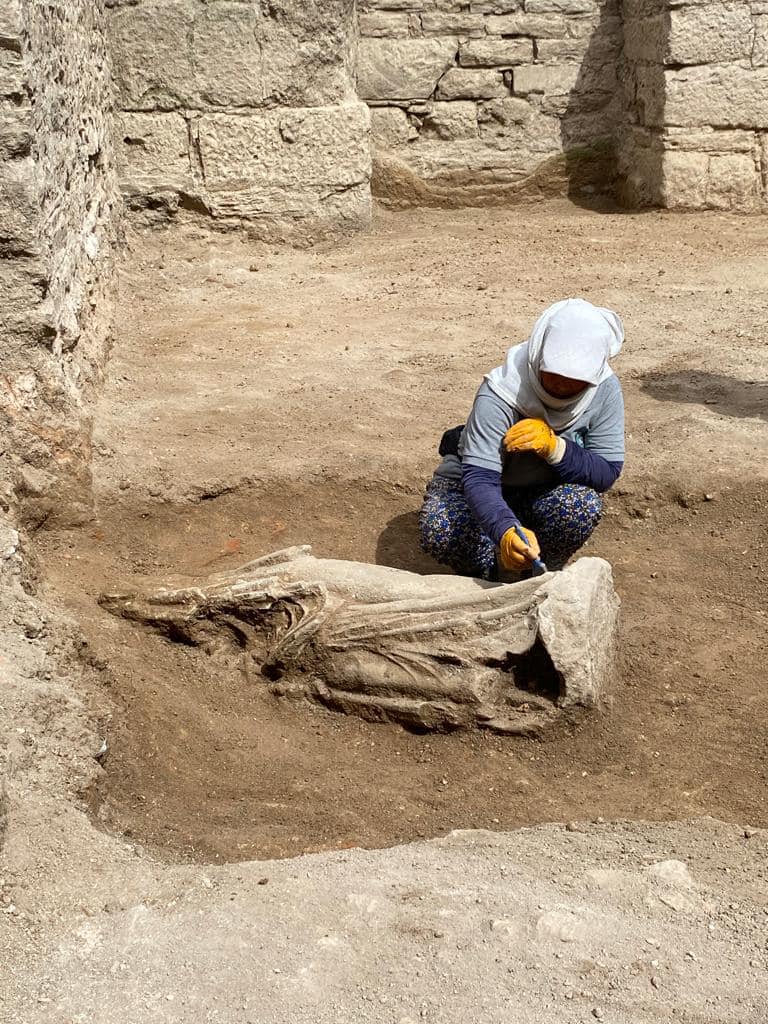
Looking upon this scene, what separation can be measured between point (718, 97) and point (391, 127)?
240 centimetres

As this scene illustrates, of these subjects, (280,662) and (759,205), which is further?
(759,205)

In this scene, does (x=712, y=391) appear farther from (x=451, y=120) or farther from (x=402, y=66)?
(x=402, y=66)

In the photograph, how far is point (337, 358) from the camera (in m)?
6.02

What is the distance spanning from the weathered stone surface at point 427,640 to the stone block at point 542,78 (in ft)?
19.6

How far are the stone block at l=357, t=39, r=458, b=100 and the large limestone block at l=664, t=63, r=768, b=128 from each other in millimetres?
1703

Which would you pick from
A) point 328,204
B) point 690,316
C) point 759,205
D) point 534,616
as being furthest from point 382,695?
point 759,205

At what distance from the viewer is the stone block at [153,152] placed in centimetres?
721

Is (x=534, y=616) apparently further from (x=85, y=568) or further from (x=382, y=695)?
(x=85, y=568)

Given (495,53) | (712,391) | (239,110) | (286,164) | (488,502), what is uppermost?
(495,53)

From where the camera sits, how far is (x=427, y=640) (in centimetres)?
345

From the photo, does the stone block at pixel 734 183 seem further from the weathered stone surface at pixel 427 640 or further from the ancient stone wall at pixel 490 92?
the weathered stone surface at pixel 427 640

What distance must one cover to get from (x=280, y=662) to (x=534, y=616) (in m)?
0.84

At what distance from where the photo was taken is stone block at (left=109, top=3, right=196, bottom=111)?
7.02 metres

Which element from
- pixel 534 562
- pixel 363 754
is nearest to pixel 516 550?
pixel 534 562
